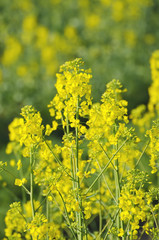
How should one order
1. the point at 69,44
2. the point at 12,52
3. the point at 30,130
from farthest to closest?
the point at 69,44 → the point at 12,52 → the point at 30,130

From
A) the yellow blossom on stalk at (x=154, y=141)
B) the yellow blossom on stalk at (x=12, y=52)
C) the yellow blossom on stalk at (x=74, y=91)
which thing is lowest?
the yellow blossom on stalk at (x=154, y=141)

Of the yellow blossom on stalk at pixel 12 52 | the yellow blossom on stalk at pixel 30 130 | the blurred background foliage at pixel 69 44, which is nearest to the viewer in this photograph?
the yellow blossom on stalk at pixel 30 130

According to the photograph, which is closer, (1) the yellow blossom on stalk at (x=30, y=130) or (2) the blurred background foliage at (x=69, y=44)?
(1) the yellow blossom on stalk at (x=30, y=130)

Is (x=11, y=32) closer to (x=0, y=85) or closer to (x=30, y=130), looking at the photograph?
(x=0, y=85)

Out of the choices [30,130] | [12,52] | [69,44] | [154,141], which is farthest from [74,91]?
[69,44]

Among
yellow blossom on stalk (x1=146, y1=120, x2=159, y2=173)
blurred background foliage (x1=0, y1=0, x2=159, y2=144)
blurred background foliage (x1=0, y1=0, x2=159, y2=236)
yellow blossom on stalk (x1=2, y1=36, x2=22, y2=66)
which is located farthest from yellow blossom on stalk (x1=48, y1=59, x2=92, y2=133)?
yellow blossom on stalk (x1=2, y1=36, x2=22, y2=66)

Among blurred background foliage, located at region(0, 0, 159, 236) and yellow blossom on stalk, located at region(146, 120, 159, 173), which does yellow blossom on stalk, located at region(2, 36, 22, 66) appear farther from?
yellow blossom on stalk, located at region(146, 120, 159, 173)

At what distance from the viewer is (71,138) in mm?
2006

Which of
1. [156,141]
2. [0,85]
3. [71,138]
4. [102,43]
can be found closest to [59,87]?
[71,138]

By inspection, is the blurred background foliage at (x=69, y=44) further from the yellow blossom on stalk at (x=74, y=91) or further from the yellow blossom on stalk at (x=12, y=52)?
the yellow blossom on stalk at (x=74, y=91)

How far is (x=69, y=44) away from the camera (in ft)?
35.6

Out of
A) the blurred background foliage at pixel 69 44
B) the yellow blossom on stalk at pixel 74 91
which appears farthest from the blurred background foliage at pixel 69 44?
the yellow blossom on stalk at pixel 74 91

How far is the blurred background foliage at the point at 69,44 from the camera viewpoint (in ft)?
26.5

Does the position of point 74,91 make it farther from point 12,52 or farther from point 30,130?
point 12,52
